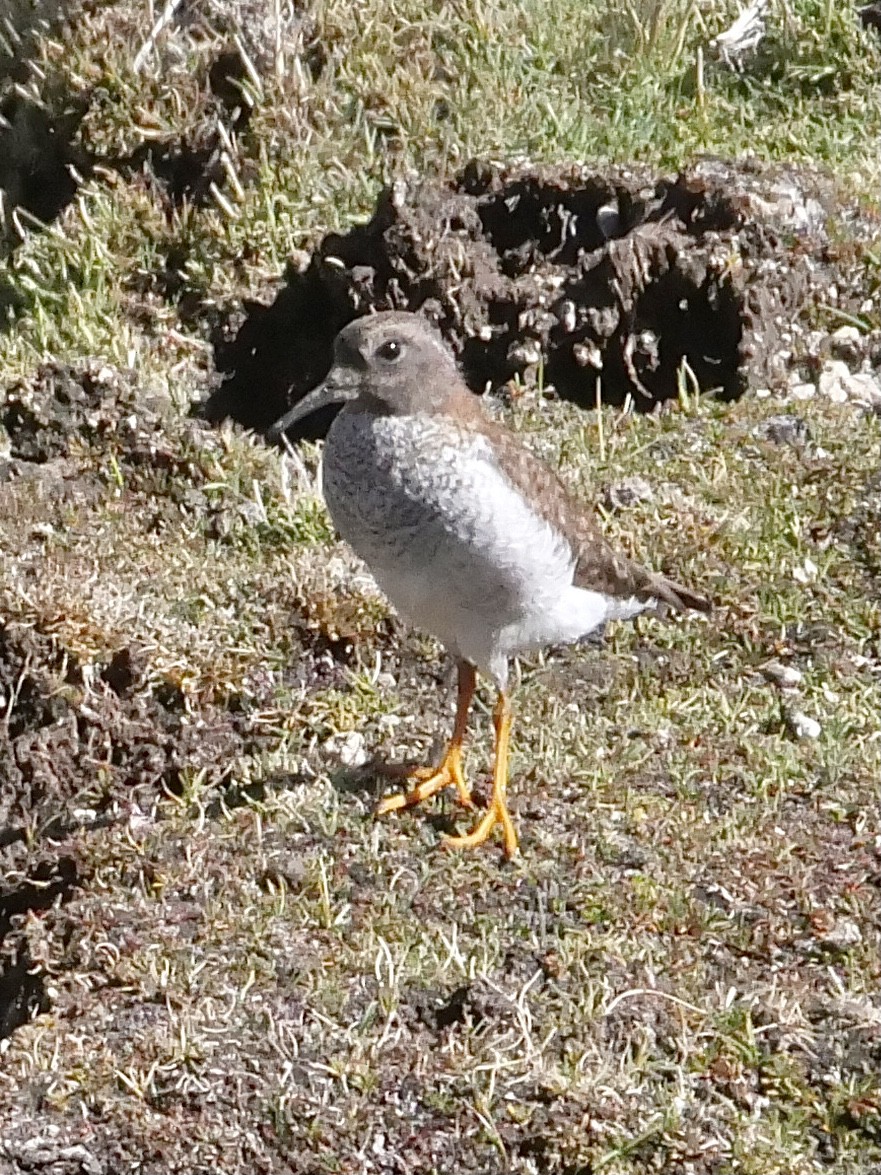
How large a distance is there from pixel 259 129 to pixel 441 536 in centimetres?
370

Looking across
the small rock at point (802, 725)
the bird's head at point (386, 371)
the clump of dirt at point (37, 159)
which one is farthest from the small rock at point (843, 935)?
the clump of dirt at point (37, 159)

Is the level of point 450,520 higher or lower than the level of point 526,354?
higher

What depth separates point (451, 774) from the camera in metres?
4.94

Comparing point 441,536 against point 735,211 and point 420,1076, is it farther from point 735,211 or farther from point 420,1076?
point 735,211

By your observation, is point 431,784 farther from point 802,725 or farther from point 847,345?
point 847,345

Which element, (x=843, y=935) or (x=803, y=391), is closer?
(x=843, y=935)

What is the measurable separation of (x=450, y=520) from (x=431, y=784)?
85 cm

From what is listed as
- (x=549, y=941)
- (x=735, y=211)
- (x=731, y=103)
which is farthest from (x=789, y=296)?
(x=549, y=941)

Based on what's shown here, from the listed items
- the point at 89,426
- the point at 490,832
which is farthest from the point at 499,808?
the point at 89,426

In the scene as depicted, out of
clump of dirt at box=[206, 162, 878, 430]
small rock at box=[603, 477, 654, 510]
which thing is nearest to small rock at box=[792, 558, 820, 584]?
small rock at box=[603, 477, 654, 510]

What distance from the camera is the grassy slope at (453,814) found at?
388 cm

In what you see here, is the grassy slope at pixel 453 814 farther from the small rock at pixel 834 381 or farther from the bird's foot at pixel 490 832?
the small rock at pixel 834 381

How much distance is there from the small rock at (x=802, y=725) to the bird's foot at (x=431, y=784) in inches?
40.4

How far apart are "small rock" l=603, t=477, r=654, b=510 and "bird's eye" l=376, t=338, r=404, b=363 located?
5.31 feet
